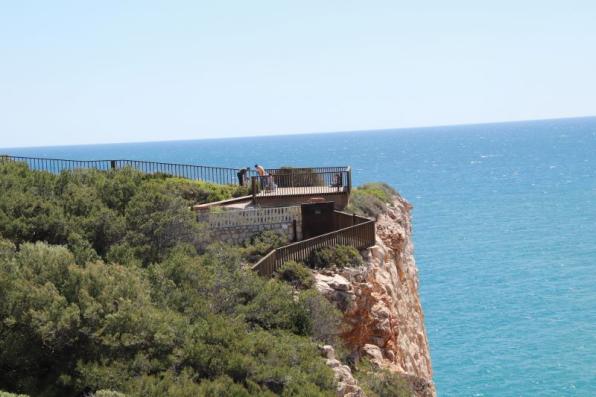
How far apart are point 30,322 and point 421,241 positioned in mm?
54751

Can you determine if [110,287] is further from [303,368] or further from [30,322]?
[303,368]

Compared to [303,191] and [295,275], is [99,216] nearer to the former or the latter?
[295,275]

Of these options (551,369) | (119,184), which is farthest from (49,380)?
(551,369)

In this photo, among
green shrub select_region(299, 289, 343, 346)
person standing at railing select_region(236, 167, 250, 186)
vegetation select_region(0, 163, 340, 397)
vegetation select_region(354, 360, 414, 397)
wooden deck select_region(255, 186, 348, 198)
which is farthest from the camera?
person standing at railing select_region(236, 167, 250, 186)

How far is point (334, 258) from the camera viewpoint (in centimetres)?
2286

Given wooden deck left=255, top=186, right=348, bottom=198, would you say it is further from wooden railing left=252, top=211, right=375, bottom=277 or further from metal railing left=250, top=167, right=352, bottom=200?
wooden railing left=252, top=211, right=375, bottom=277

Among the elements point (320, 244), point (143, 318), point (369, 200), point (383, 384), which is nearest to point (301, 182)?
point (369, 200)

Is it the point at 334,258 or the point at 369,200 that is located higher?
the point at 369,200

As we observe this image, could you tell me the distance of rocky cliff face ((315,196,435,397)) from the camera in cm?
2142

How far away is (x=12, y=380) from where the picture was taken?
619 inches

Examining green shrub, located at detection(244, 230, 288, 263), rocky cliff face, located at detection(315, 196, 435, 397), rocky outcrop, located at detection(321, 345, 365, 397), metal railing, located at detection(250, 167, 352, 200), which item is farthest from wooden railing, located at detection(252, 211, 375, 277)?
rocky outcrop, located at detection(321, 345, 365, 397)

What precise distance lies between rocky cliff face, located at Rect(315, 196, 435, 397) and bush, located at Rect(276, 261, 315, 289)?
1.11ft

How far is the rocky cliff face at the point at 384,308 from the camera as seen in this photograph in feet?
70.3

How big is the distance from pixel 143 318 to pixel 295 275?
648 centimetres
